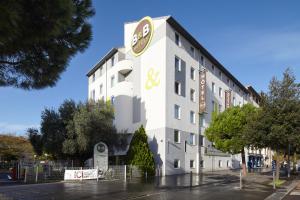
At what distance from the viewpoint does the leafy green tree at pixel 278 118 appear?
28062mm

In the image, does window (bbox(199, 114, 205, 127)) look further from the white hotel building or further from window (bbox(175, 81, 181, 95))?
window (bbox(175, 81, 181, 95))

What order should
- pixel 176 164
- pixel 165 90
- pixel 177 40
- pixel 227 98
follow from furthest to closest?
pixel 227 98 → pixel 177 40 → pixel 176 164 → pixel 165 90

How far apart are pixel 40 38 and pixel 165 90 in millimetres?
29702

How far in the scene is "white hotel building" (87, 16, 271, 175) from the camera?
39.7 m

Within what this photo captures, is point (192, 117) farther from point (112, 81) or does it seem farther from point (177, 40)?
point (112, 81)

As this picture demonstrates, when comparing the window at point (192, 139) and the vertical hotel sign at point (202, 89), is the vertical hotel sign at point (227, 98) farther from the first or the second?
the window at point (192, 139)

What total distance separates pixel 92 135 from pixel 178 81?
10.8m

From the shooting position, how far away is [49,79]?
1213 centimetres

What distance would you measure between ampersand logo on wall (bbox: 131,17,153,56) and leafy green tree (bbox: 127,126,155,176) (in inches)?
381

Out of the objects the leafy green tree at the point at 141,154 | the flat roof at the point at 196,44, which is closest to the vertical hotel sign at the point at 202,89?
the flat roof at the point at 196,44

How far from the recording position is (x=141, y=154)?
118 feet

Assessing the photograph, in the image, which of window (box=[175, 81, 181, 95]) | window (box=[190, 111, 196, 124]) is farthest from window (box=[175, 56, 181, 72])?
window (box=[190, 111, 196, 124])

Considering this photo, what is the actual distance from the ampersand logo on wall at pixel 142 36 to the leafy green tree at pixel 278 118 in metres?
16.0

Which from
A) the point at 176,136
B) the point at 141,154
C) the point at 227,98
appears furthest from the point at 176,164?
the point at 227,98
